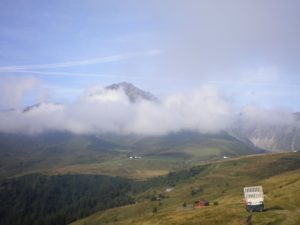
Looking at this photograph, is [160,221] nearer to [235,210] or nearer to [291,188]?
[235,210]

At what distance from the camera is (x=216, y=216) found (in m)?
112

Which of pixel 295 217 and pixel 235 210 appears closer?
pixel 295 217

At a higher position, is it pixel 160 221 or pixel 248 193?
pixel 248 193

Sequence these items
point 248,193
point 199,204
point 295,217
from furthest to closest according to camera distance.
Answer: point 199,204 → point 248,193 → point 295,217

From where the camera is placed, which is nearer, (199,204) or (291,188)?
(291,188)

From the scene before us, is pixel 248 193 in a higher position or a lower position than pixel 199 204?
higher

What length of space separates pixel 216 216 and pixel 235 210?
329 inches

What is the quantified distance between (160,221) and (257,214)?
35.1 metres

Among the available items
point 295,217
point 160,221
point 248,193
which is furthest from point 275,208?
point 160,221

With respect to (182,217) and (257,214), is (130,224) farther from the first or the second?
(257,214)

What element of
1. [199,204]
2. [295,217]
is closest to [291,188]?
[199,204]

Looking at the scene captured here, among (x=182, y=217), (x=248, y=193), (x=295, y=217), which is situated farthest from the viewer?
(x=182, y=217)

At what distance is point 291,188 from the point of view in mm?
148750

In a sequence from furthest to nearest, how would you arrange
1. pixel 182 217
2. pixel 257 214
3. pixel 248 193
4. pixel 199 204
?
pixel 199 204 → pixel 182 217 → pixel 248 193 → pixel 257 214
